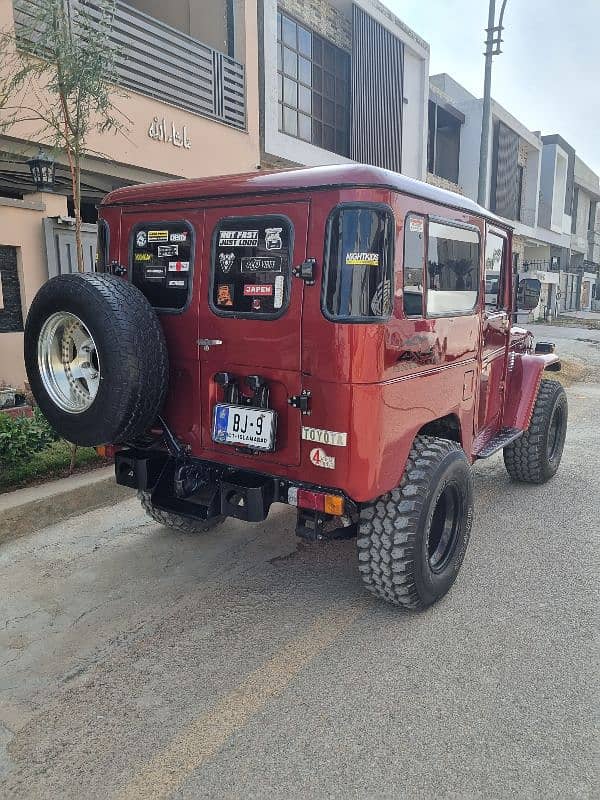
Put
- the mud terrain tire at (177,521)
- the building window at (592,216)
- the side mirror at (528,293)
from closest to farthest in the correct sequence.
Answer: the mud terrain tire at (177,521), the side mirror at (528,293), the building window at (592,216)

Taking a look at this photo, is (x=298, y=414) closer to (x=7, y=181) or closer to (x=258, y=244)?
(x=258, y=244)

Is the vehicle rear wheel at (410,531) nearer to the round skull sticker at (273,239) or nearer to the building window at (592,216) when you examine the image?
the round skull sticker at (273,239)

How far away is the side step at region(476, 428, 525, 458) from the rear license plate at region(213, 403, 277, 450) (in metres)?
2.05

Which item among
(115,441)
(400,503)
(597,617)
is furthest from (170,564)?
(597,617)

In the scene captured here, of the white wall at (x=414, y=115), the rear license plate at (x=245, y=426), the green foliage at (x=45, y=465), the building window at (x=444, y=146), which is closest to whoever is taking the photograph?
the rear license plate at (x=245, y=426)

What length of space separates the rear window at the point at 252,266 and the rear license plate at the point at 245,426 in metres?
0.50

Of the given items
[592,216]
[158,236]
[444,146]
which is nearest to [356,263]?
[158,236]

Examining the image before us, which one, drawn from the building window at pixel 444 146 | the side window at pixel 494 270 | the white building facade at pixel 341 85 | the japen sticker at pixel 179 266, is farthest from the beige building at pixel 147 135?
the building window at pixel 444 146

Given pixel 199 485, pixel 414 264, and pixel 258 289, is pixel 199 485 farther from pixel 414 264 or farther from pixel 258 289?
pixel 414 264

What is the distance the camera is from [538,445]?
544 cm

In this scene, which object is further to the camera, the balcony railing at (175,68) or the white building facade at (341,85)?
the white building facade at (341,85)

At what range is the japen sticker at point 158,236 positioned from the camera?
348cm

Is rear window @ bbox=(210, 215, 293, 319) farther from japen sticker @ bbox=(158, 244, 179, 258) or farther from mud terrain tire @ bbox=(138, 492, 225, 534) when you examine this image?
mud terrain tire @ bbox=(138, 492, 225, 534)

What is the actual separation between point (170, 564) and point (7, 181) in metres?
6.53
